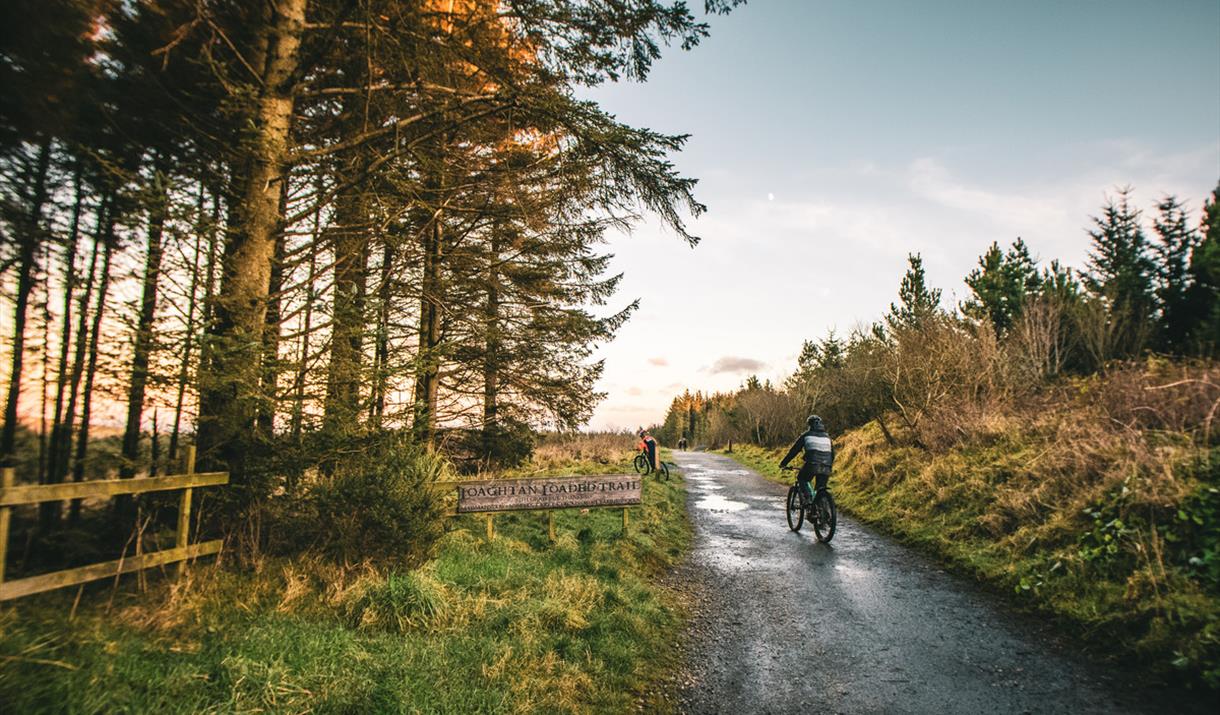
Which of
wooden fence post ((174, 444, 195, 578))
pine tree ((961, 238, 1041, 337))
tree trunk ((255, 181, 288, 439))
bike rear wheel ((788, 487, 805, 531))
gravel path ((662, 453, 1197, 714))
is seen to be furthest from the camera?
pine tree ((961, 238, 1041, 337))

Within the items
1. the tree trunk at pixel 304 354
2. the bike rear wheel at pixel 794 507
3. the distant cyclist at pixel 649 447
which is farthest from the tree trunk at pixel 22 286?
the distant cyclist at pixel 649 447

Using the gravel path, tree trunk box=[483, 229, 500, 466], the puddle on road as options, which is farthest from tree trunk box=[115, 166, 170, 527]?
the puddle on road

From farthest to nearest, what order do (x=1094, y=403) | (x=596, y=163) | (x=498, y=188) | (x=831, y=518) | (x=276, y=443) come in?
(x=1094, y=403) → (x=831, y=518) → (x=498, y=188) → (x=596, y=163) → (x=276, y=443)

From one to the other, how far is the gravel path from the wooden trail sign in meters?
1.57

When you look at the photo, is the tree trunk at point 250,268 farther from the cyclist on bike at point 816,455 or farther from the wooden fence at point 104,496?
the cyclist on bike at point 816,455

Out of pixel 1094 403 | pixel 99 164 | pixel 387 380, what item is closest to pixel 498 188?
pixel 387 380

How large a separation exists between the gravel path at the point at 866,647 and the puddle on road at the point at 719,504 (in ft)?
15.2

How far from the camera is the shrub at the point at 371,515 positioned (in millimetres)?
4941

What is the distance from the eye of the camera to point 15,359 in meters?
3.51

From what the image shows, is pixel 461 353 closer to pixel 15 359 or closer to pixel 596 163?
pixel 596 163

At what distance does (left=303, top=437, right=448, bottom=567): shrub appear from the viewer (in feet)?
16.2

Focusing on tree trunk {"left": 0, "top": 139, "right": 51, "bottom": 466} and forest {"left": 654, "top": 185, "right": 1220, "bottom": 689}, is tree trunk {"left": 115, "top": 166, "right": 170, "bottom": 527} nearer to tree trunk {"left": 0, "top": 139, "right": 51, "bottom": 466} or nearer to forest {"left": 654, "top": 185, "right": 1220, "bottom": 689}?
tree trunk {"left": 0, "top": 139, "right": 51, "bottom": 466}

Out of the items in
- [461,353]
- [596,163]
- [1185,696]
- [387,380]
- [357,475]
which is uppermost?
[596,163]

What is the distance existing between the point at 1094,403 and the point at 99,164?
1473 cm
